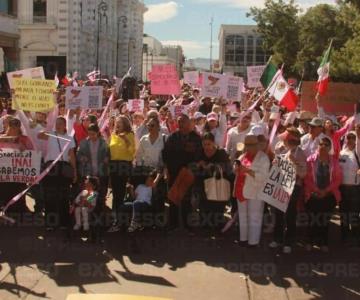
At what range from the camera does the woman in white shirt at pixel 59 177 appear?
28.9 ft

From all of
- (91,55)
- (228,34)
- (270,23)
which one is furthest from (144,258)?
(228,34)

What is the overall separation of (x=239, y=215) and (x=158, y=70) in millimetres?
6791

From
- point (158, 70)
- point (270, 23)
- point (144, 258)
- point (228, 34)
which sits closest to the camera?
point (144, 258)

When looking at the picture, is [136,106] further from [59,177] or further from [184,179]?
[184,179]

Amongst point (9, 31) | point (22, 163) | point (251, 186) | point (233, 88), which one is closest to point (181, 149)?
point (251, 186)

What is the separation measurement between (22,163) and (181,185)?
88.2 inches

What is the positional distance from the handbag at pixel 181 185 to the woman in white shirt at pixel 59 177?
1.39 m

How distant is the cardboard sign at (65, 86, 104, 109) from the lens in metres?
11.4

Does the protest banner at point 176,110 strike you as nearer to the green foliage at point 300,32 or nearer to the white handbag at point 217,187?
the white handbag at point 217,187

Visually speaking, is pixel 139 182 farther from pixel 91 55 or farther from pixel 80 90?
pixel 91 55

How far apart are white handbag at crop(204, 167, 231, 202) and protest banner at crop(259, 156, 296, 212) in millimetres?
853

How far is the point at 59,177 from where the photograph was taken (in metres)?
8.84

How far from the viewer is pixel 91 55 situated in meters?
65.2

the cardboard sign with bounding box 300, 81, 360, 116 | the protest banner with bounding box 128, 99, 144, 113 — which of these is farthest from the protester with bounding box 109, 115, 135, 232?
the cardboard sign with bounding box 300, 81, 360, 116
